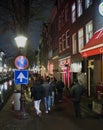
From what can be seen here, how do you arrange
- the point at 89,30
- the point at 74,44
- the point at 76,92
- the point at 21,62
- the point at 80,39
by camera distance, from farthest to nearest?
the point at 74,44, the point at 80,39, the point at 89,30, the point at 21,62, the point at 76,92

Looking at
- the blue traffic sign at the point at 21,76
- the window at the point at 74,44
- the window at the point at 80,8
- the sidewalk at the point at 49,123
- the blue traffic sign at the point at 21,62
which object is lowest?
the sidewalk at the point at 49,123

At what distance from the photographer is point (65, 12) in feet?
131

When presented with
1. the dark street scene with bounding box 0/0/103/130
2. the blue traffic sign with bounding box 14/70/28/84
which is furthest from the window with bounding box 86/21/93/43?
A: the blue traffic sign with bounding box 14/70/28/84

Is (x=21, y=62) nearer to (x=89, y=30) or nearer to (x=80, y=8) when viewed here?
(x=89, y=30)

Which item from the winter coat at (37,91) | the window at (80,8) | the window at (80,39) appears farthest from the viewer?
the window at (80,8)

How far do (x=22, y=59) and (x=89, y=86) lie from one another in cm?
1064

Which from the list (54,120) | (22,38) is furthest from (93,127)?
(22,38)

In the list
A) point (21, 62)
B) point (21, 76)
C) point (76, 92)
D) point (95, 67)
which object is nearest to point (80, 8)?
point (95, 67)

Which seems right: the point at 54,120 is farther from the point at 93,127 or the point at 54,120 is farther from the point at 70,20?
the point at 70,20

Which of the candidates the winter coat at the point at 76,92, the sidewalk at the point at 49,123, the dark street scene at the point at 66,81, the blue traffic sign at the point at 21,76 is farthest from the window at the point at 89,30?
the blue traffic sign at the point at 21,76

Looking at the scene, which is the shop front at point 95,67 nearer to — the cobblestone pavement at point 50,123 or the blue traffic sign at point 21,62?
the cobblestone pavement at point 50,123

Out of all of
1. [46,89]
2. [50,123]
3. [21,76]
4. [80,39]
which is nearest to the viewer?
[50,123]

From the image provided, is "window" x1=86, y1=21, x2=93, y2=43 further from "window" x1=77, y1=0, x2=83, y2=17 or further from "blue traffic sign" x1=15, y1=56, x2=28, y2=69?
"blue traffic sign" x1=15, y1=56, x2=28, y2=69

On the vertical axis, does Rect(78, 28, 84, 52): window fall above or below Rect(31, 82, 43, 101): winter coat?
above
